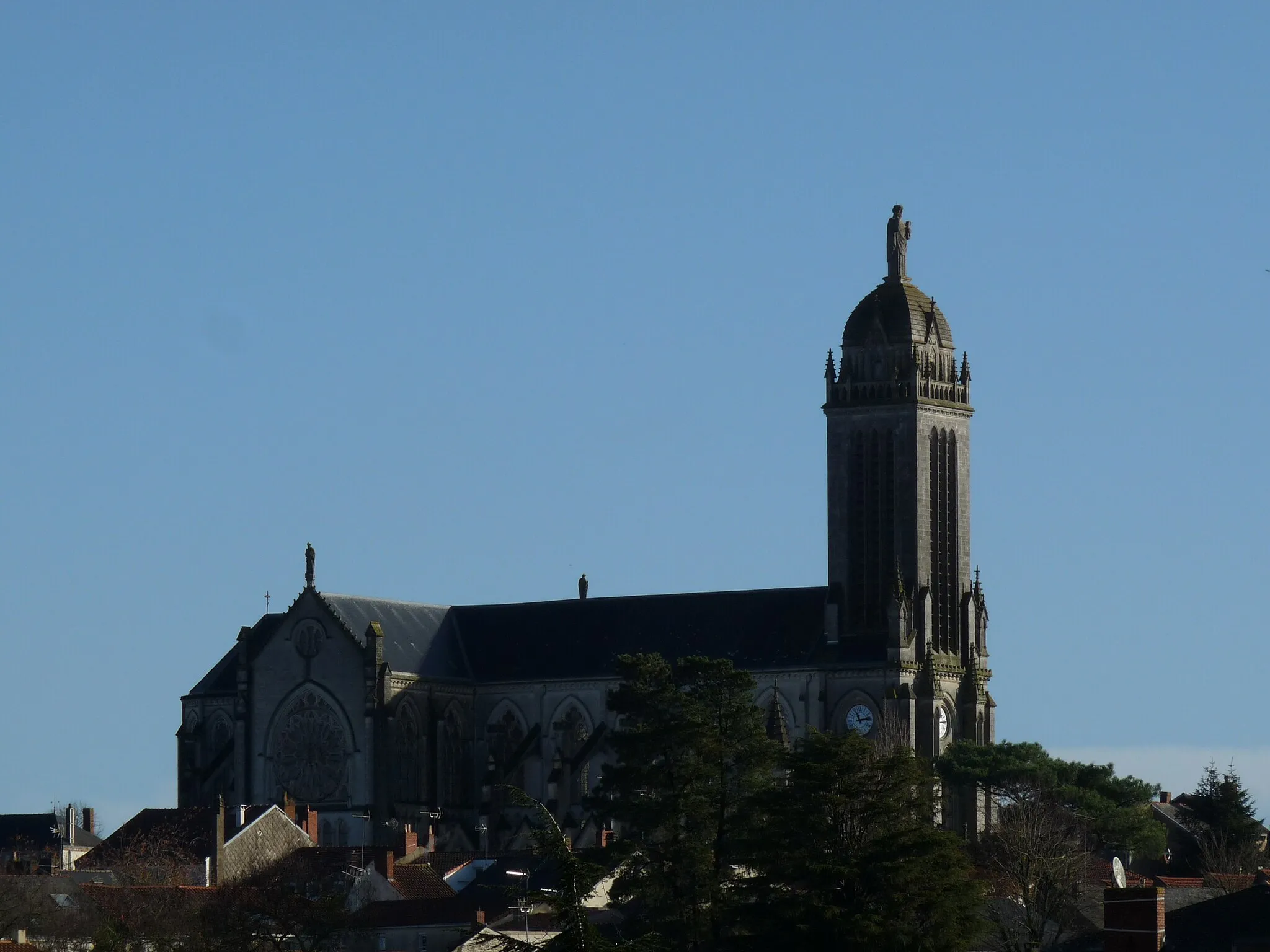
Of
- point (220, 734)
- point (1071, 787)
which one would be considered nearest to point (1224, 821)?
point (1071, 787)

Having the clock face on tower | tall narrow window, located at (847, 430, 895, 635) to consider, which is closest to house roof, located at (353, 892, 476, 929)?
the clock face on tower

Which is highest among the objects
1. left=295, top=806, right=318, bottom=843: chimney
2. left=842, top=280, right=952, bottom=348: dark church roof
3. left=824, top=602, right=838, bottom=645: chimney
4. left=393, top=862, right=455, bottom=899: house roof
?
left=842, top=280, right=952, bottom=348: dark church roof

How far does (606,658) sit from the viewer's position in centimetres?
12156

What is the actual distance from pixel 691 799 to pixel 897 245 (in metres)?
49.9

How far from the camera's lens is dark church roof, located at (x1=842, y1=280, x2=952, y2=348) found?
118125 millimetres

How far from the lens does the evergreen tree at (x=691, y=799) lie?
70.6m

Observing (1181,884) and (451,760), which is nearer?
(1181,884)

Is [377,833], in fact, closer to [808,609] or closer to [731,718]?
[808,609]

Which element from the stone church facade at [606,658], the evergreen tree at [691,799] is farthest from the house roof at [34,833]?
the evergreen tree at [691,799]

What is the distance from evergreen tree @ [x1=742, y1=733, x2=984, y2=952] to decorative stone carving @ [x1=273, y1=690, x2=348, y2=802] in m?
54.7

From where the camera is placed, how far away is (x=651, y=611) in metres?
122

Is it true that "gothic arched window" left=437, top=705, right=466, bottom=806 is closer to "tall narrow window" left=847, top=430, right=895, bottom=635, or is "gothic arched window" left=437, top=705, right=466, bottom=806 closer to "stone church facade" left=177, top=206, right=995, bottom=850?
"stone church facade" left=177, top=206, right=995, bottom=850

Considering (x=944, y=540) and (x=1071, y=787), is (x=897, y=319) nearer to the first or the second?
(x=944, y=540)

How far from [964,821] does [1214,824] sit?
10.5 m
